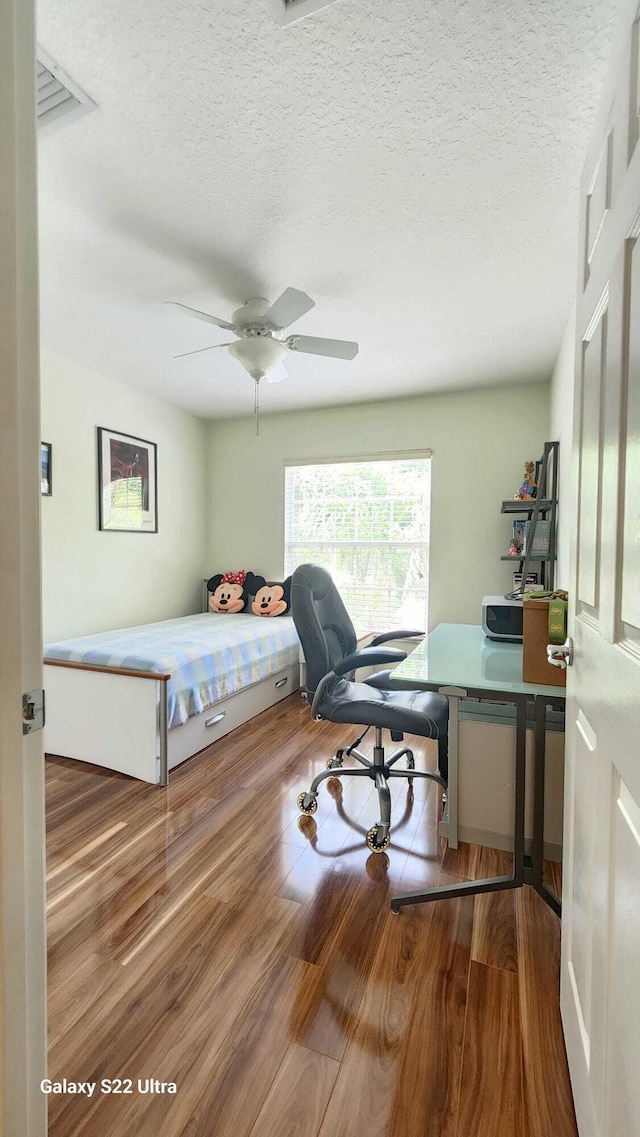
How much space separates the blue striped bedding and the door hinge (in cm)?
176

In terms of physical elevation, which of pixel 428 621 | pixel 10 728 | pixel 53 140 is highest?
pixel 53 140

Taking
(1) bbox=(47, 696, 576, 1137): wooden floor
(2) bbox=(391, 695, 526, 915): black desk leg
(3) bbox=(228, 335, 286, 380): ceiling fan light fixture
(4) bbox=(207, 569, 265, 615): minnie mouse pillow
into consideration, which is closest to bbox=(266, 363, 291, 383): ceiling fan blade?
(3) bbox=(228, 335, 286, 380): ceiling fan light fixture

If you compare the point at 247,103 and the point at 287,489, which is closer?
the point at 247,103

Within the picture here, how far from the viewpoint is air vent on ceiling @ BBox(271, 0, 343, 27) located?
3.52 feet

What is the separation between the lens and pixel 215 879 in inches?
67.6

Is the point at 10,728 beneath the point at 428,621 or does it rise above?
above

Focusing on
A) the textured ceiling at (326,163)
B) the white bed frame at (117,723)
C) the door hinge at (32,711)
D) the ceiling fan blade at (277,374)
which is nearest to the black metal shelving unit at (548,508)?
the textured ceiling at (326,163)

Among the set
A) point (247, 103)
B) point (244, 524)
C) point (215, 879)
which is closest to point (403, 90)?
point (247, 103)

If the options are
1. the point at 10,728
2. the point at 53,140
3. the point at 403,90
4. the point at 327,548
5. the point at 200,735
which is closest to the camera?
the point at 10,728

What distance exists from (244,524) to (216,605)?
0.86m

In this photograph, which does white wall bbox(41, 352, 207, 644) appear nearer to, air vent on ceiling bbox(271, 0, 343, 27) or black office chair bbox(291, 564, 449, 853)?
black office chair bbox(291, 564, 449, 853)

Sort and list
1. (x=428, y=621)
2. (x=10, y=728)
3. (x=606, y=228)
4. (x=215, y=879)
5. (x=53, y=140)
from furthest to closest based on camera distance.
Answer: (x=428, y=621)
(x=215, y=879)
(x=53, y=140)
(x=606, y=228)
(x=10, y=728)

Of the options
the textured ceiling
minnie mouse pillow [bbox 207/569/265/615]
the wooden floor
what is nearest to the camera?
the wooden floor

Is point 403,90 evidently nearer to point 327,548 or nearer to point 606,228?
point 606,228
